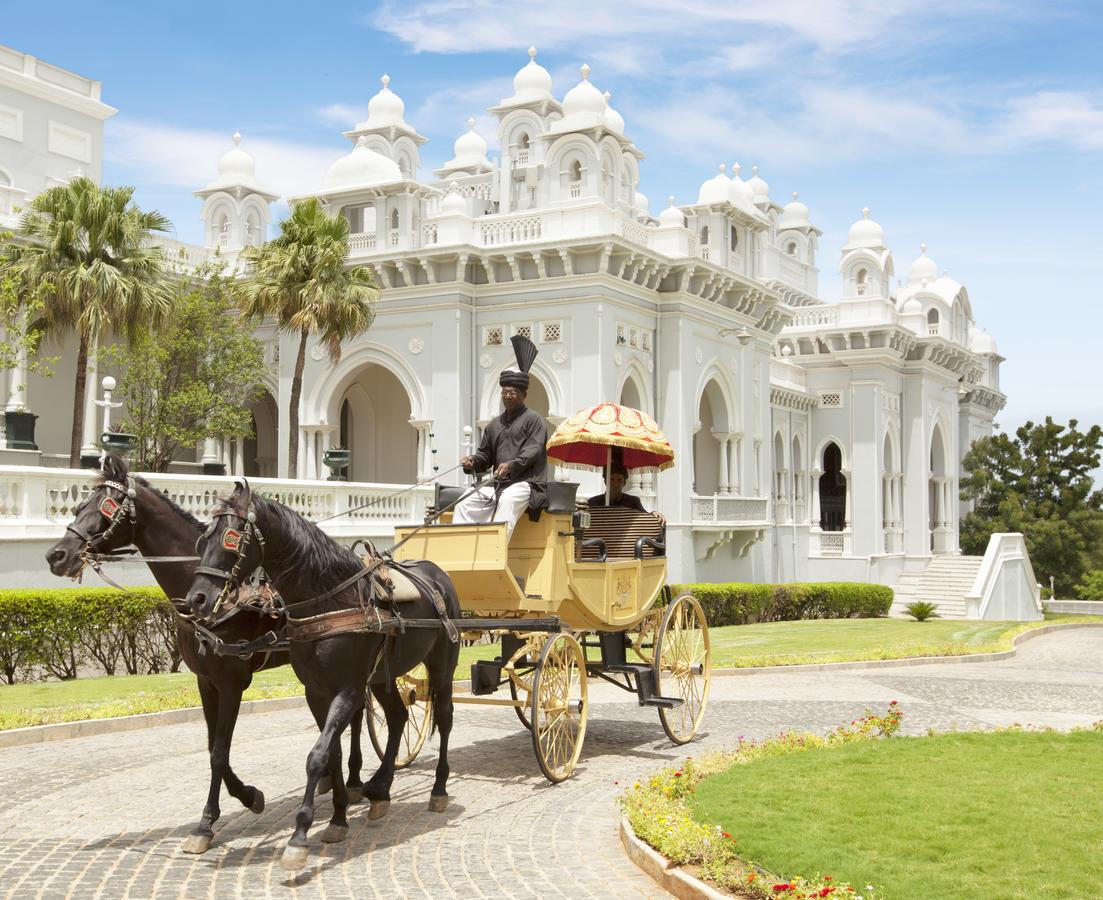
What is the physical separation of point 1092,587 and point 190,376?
33121mm

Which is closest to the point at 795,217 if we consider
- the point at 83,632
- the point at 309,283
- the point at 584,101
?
the point at 584,101

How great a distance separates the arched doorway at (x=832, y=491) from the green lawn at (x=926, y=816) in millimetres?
41091

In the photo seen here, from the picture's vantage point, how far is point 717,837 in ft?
22.4

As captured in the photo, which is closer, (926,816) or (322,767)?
(322,767)

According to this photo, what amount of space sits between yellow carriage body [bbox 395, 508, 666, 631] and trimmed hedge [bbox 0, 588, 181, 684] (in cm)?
627

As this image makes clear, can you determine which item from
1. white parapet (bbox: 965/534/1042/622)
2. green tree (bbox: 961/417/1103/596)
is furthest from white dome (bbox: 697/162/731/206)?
green tree (bbox: 961/417/1103/596)

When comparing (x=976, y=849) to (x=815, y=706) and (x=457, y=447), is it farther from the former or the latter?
(x=457, y=447)

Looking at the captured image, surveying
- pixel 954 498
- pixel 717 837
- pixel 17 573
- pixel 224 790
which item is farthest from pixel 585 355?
pixel 954 498

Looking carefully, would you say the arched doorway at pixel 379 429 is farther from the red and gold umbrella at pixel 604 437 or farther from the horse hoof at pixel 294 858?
the horse hoof at pixel 294 858

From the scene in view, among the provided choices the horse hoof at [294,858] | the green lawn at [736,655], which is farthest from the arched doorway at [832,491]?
the horse hoof at [294,858]

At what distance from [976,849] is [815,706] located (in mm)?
7402

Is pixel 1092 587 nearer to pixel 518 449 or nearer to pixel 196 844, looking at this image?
pixel 518 449

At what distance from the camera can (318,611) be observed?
750 centimetres

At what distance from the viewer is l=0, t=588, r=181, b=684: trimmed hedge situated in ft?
49.2
